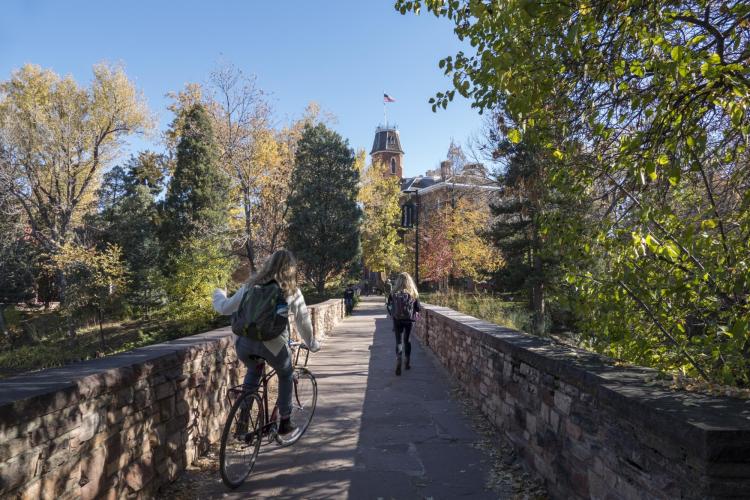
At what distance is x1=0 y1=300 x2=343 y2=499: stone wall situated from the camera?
93.5 inches

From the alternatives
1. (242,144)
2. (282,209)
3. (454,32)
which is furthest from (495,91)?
(282,209)

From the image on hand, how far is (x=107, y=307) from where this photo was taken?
3195 centimetres

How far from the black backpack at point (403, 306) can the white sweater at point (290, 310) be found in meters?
→ 4.02

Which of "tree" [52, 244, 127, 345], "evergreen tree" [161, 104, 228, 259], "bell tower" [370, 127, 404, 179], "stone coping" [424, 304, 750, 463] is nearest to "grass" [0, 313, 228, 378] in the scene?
"tree" [52, 244, 127, 345]

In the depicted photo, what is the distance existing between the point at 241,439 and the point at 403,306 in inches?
187

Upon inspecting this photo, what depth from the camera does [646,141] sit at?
12.3ft

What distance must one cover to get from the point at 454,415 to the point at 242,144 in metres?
21.4

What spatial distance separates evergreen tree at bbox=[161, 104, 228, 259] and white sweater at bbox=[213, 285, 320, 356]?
28.8 meters

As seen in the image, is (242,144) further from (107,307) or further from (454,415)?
(454,415)

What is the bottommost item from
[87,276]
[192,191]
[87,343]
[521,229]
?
[87,343]

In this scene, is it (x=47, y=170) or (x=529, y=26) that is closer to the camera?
(x=529, y=26)

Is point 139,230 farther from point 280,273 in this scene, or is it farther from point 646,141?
point 646,141

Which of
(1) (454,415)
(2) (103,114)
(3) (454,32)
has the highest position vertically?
(2) (103,114)

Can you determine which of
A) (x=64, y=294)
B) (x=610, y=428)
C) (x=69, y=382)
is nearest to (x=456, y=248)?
(x=64, y=294)
